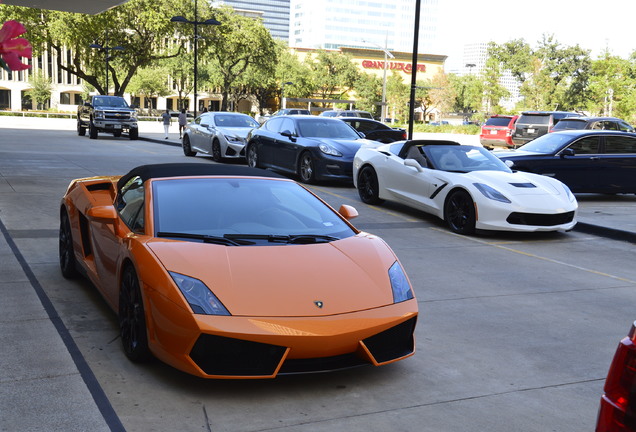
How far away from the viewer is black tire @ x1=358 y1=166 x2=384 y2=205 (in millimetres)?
12852

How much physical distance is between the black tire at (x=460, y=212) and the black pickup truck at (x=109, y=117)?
2406 centimetres

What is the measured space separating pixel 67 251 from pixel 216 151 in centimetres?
1471

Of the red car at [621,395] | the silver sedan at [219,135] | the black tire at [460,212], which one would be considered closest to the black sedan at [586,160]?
the black tire at [460,212]

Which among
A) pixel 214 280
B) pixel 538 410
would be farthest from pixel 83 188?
pixel 538 410

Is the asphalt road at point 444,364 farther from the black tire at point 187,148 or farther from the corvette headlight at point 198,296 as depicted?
the black tire at point 187,148

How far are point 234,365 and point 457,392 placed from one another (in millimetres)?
1399

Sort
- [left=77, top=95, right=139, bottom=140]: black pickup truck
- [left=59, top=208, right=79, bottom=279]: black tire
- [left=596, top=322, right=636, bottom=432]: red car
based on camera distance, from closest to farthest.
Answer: [left=596, top=322, right=636, bottom=432]: red car → [left=59, top=208, right=79, bottom=279]: black tire → [left=77, top=95, right=139, bottom=140]: black pickup truck

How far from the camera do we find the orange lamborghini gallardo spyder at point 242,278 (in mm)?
3984

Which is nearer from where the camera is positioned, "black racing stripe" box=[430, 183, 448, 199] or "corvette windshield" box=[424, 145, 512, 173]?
"black racing stripe" box=[430, 183, 448, 199]

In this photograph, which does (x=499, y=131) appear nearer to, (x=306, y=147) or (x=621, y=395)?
(x=306, y=147)

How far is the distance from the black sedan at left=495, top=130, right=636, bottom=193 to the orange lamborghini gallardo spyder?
9622 millimetres

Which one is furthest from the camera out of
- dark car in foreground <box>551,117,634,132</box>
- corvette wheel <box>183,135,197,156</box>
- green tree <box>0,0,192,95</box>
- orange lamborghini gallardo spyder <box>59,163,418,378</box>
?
green tree <box>0,0,192,95</box>

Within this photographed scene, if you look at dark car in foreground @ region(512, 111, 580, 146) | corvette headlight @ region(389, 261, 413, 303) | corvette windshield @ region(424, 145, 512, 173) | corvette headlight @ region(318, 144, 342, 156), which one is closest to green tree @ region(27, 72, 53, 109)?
dark car in foreground @ region(512, 111, 580, 146)

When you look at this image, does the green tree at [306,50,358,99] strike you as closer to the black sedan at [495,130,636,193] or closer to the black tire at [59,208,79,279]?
the black sedan at [495,130,636,193]
